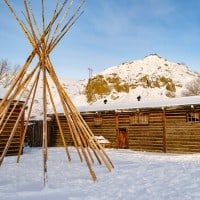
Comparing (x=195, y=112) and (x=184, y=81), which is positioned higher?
(x=184, y=81)

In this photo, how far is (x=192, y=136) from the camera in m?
20.6

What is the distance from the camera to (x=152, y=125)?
73.3 ft

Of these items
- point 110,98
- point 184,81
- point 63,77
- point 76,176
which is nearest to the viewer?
point 76,176

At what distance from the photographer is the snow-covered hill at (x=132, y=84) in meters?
58.5

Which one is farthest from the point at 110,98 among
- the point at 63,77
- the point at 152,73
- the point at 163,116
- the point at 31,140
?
the point at 63,77

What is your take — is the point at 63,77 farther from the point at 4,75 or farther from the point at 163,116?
the point at 163,116

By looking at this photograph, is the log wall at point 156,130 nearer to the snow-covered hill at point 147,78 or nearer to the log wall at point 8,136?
the log wall at point 8,136

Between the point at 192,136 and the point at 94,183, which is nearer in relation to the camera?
the point at 94,183

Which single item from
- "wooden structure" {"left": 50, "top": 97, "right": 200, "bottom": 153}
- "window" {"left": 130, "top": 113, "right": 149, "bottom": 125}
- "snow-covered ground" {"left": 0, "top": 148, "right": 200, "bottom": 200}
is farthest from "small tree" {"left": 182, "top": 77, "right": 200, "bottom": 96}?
"snow-covered ground" {"left": 0, "top": 148, "right": 200, "bottom": 200}

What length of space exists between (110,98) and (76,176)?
48324 millimetres

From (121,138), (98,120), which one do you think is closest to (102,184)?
(121,138)

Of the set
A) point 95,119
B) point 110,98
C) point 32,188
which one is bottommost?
point 32,188

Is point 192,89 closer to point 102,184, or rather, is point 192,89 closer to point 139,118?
point 139,118

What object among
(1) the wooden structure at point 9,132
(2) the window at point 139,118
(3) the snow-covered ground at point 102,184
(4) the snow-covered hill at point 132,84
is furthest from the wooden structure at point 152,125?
(4) the snow-covered hill at point 132,84
